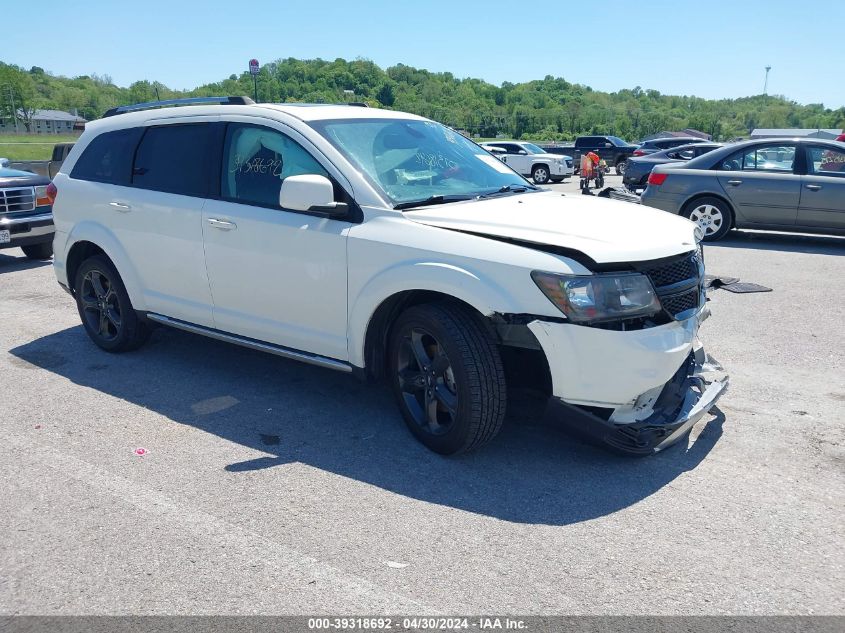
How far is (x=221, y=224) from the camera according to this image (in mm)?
4777

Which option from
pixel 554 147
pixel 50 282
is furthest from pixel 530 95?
pixel 50 282

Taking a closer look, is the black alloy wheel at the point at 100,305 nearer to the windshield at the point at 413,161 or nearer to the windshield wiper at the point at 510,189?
the windshield at the point at 413,161

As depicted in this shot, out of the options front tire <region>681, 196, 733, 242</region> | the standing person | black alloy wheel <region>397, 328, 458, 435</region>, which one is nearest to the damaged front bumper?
black alloy wheel <region>397, 328, 458, 435</region>

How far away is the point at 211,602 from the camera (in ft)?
9.32

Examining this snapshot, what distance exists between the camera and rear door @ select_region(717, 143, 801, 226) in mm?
10727

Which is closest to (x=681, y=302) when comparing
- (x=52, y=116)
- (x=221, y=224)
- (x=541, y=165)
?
(x=221, y=224)

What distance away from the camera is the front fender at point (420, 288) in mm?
3666

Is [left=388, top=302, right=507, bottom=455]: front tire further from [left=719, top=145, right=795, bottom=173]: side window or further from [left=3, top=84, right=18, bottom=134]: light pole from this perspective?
[left=3, top=84, right=18, bottom=134]: light pole

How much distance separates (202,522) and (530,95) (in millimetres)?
131799

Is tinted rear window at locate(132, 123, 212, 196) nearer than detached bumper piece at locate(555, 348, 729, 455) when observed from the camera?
No

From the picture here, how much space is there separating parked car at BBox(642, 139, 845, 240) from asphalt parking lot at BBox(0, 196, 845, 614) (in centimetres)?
597

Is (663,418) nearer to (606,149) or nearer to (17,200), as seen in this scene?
(17,200)

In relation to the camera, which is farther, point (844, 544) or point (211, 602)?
point (844, 544)

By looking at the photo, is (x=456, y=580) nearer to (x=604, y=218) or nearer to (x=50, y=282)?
(x=604, y=218)
